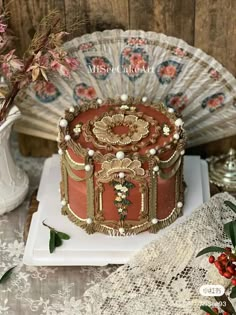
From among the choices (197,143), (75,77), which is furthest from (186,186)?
(75,77)

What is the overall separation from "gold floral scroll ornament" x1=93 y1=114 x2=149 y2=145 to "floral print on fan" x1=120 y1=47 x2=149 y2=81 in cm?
16

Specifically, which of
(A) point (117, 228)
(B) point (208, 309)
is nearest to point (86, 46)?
(A) point (117, 228)

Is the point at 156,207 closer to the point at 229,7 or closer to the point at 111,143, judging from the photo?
the point at 111,143

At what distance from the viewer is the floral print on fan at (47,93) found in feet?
5.65

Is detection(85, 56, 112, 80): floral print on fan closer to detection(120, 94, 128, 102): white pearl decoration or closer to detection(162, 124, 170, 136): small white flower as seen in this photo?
detection(120, 94, 128, 102): white pearl decoration

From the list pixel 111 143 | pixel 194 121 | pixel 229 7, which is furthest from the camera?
pixel 194 121

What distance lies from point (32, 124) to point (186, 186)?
1.28ft

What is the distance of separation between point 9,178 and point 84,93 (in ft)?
0.88

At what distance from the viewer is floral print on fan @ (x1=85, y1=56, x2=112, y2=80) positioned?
169 cm

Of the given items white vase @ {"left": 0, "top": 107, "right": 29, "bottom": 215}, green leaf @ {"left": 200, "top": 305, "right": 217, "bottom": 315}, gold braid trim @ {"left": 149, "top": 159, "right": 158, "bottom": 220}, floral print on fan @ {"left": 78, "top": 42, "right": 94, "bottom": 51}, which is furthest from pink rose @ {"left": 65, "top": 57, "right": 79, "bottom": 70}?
green leaf @ {"left": 200, "top": 305, "right": 217, "bottom": 315}

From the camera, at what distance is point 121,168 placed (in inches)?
57.4

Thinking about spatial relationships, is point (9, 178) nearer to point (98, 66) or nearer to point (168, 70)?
point (98, 66)

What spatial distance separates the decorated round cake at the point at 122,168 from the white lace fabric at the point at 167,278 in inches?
2.6

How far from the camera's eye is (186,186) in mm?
1667
